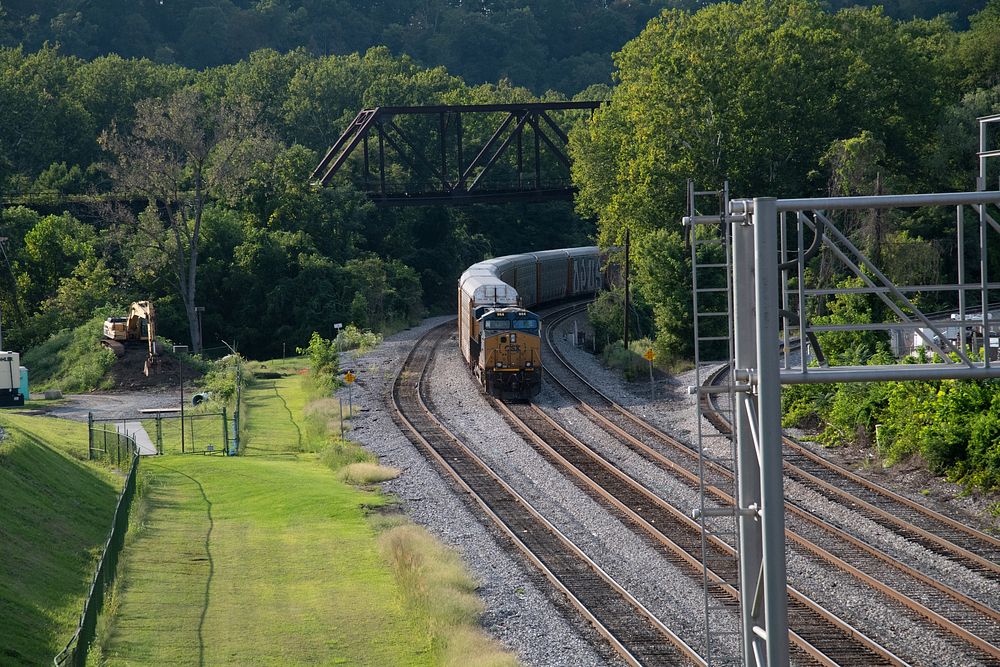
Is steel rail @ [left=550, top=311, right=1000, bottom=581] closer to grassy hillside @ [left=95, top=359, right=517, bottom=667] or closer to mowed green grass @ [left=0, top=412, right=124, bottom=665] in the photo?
grassy hillside @ [left=95, top=359, right=517, bottom=667]

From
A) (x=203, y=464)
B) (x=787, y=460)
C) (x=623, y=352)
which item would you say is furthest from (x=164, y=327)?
(x=787, y=460)

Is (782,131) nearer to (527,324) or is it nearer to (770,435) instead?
(527,324)

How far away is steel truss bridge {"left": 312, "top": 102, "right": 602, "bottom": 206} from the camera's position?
7762 centimetres

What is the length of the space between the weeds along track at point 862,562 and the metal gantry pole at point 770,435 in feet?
22.2

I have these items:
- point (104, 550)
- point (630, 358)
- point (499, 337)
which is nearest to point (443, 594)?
point (104, 550)

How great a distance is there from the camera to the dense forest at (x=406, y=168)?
5491 cm

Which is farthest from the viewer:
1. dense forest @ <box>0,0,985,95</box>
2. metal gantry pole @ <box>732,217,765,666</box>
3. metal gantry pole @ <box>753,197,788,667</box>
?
dense forest @ <box>0,0,985,95</box>

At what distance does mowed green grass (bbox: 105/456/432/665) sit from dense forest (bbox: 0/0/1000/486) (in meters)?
13.9

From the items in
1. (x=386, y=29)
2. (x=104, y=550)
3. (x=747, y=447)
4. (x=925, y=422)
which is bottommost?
(x=104, y=550)

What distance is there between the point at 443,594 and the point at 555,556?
3.38 meters

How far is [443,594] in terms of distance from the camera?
66.4ft

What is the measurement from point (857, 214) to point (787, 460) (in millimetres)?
24539

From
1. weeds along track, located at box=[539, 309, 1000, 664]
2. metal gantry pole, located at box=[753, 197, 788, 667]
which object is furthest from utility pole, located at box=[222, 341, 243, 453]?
metal gantry pole, located at box=[753, 197, 788, 667]

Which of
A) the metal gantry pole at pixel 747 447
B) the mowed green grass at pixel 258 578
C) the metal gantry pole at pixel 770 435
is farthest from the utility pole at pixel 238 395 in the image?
the metal gantry pole at pixel 770 435
